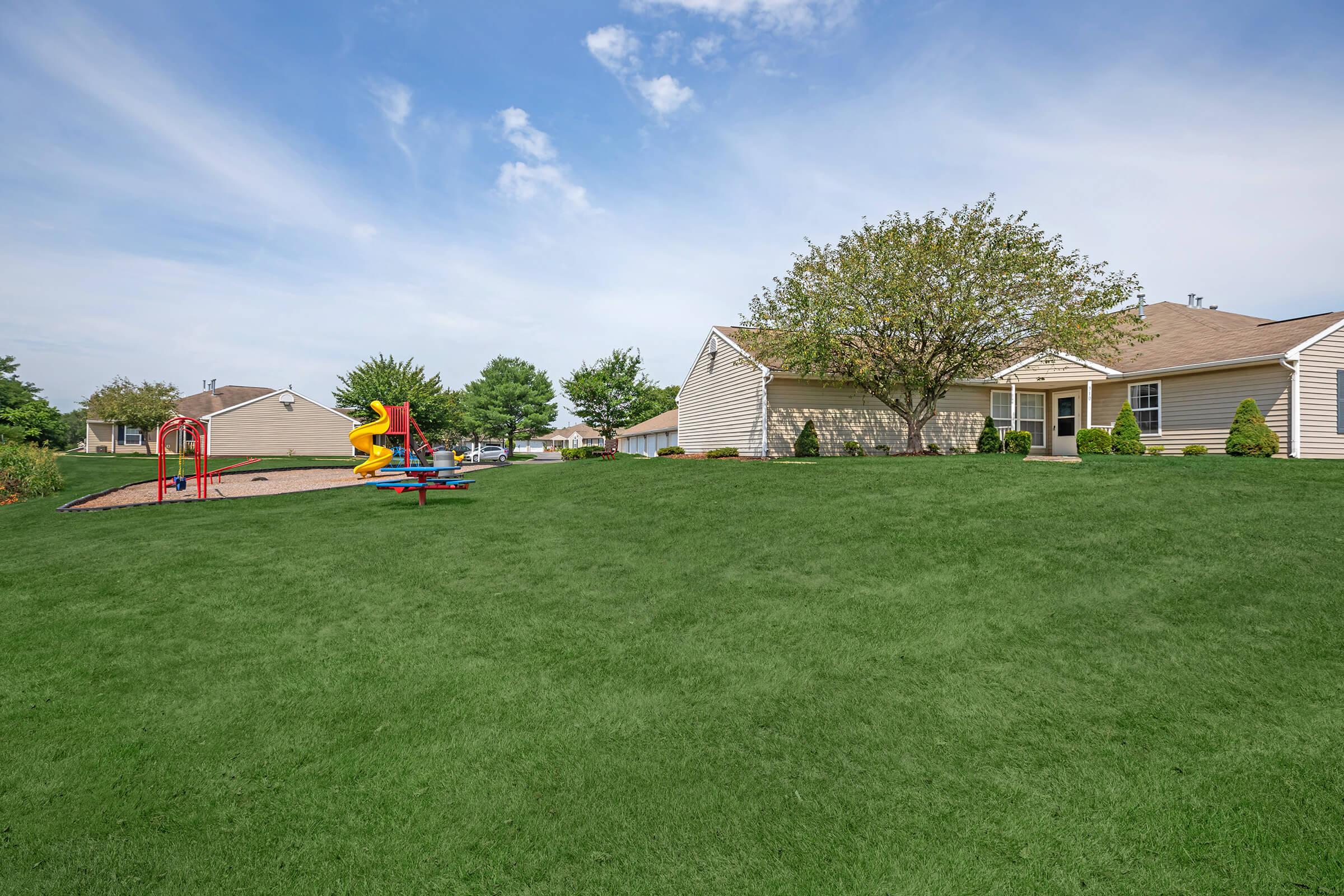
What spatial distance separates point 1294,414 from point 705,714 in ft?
67.4

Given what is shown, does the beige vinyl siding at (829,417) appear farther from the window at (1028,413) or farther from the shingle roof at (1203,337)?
the window at (1028,413)

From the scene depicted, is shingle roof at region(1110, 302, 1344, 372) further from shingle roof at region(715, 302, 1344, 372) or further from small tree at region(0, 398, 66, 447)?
small tree at region(0, 398, 66, 447)

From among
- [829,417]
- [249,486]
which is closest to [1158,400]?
[829,417]

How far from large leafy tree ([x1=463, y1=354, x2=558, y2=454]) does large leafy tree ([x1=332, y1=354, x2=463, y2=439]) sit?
16387 millimetres

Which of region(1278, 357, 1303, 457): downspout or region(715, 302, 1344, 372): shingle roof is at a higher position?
region(715, 302, 1344, 372): shingle roof

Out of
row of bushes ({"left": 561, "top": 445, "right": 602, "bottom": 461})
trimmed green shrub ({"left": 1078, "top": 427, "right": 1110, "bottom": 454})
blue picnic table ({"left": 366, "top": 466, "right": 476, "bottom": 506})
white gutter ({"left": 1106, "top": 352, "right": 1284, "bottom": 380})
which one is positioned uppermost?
white gutter ({"left": 1106, "top": 352, "right": 1284, "bottom": 380})

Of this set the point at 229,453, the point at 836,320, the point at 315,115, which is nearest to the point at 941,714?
the point at 836,320

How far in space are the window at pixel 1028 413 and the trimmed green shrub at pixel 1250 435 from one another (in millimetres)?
6874

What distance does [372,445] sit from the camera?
712 inches

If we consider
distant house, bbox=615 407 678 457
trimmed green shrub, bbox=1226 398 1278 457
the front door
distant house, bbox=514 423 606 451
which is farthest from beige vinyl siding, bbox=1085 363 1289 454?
distant house, bbox=514 423 606 451

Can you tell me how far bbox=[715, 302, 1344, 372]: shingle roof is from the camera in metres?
17.2

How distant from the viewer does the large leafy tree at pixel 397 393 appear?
39656 mm

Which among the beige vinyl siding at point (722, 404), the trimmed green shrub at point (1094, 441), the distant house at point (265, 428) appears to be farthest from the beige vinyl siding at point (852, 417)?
the distant house at point (265, 428)

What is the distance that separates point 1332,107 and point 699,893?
71.1ft
